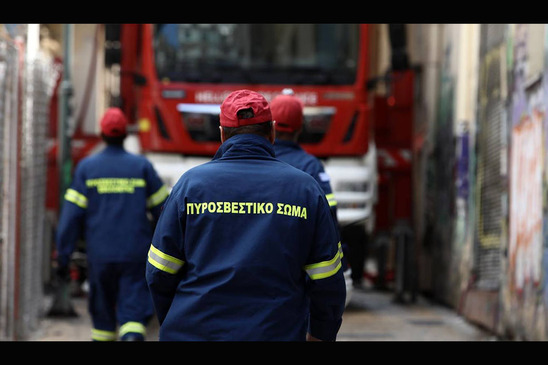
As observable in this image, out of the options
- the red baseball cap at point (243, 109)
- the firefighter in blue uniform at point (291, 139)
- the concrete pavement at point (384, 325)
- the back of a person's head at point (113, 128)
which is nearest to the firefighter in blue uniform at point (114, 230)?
the back of a person's head at point (113, 128)

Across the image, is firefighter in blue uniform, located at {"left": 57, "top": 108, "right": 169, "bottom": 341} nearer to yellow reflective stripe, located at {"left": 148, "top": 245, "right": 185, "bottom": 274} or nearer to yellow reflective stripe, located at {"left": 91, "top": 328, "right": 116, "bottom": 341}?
yellow reflective stripe, located at {"left": 91, "top": 328, "right": 116, "bottom": 341}

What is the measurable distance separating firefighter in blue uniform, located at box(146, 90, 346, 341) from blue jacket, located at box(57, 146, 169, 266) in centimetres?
376

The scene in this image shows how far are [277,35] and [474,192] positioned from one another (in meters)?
2.83

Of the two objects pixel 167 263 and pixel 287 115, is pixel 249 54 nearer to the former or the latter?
pixel 287 115

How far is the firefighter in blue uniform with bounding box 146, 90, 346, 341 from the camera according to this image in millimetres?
4066

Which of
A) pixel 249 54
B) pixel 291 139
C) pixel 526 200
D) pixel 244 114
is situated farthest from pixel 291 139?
pixel 249 54

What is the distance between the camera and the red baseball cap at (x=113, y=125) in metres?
8.27

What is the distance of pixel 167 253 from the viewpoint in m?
4.21

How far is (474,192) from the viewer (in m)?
13.0

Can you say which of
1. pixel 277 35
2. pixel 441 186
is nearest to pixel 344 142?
pixel 277 35

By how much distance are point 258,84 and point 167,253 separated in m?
8.38

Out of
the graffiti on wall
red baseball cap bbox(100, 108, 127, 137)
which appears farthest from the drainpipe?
the graffiti on wall

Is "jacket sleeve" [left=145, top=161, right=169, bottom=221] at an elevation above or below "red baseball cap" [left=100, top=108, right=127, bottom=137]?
below

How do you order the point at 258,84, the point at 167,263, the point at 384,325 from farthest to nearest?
the point at 258,84
the point at 384,325
the point at 167,263
